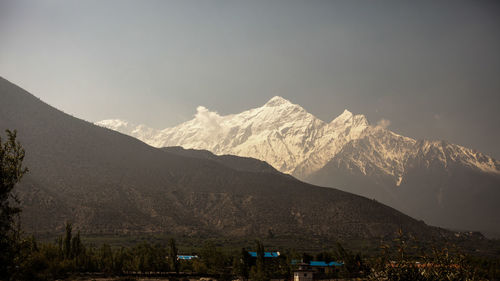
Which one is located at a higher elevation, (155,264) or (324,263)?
(155,264)

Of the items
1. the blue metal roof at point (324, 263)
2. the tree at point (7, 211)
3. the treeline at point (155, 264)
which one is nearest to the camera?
the tree at point (7, 211)

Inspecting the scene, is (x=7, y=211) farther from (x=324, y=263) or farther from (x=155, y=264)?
(x=324, y=263)

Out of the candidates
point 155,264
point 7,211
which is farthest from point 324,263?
point 7,211

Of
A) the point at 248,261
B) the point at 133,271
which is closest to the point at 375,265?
the point at 248,261

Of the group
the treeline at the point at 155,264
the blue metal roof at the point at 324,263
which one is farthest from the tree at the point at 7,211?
the blue metal roof at the point at 324,263

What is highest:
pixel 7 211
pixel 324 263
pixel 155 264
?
pixel 7 211

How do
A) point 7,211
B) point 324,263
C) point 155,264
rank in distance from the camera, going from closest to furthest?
point 7,211, point 155,264, point 324,263

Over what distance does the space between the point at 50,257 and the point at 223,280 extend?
3467 centimetres

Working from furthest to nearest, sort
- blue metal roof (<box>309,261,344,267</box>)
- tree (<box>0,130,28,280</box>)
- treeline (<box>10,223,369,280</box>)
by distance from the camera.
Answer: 1. blue metal roof (<box>309,261,344,267</box>)
2. treeline (<box>10,223,369,280</box>)
3. tree (<box>0,130,28,280</box>)

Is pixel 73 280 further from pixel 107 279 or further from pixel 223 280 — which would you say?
pixel 223 280

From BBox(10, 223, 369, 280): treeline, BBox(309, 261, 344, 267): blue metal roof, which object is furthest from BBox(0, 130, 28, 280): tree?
BBox(309, 261, 344, 267): blue metal roof

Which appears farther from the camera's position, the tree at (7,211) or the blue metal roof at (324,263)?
the blue metal roof at (324,263)

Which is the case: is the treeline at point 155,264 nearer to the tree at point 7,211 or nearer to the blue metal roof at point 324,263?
the blue metal roof at point 324,263

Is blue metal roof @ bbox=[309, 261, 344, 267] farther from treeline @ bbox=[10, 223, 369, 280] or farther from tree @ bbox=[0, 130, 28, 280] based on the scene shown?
tree @ bbox=[0, 130, 28, 280]
